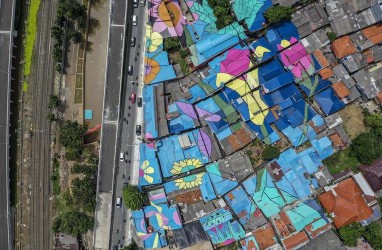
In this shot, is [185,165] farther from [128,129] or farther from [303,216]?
[303,216]

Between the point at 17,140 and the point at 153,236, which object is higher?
the point at 17,140

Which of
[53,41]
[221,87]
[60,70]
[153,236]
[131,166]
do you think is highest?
[53,41]

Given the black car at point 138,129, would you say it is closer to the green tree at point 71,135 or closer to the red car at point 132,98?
the red car at point 132,98

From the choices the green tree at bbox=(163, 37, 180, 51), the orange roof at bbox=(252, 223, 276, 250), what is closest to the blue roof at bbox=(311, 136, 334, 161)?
the orange roof at bbox=(252, 223, 276, 250)

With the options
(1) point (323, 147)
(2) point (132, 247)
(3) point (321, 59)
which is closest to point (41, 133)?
(2) point (132, 247)

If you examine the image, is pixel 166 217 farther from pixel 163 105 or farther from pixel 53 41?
pixel 53 41

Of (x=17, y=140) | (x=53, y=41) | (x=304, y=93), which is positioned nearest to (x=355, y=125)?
(x=304, y=93)

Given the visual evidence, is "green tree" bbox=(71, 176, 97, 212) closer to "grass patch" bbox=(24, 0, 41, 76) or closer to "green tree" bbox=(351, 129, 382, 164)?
"grass patch" bbox=(24, 0, 41, 76)
